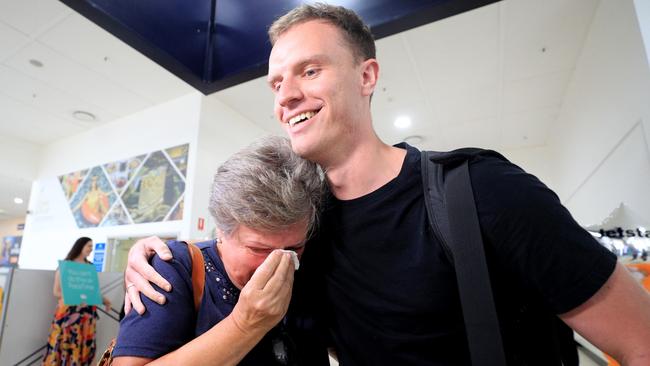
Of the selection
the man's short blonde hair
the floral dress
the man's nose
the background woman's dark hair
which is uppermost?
the man's short blonde hair

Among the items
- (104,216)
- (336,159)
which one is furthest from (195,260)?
(104,216)

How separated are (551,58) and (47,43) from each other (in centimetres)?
578

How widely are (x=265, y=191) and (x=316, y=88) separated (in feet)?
1.08

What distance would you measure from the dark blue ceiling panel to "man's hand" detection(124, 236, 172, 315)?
1136mm

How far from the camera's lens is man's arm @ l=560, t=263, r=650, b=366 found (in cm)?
65

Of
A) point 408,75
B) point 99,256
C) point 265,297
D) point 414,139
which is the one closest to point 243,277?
point 265,297

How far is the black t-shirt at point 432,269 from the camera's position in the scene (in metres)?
0.69

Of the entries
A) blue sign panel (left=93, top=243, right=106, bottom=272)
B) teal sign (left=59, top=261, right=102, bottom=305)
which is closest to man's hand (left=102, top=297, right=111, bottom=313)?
teal sign (left=59, top=261, right=102, bottom=305)

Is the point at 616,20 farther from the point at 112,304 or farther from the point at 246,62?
the point at 112,304

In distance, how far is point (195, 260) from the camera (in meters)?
0.95

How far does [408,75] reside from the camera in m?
4.39

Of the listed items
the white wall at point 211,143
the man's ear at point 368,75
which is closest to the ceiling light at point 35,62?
the white wall at point 211,143

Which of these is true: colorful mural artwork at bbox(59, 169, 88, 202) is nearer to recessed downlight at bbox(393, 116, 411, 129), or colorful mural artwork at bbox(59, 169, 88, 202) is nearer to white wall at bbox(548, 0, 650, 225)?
recessed downlight at bbox(393, 116, 411, 129)

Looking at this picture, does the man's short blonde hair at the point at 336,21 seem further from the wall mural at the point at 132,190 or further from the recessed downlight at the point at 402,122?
the recessed downlight at the point at 402,122
